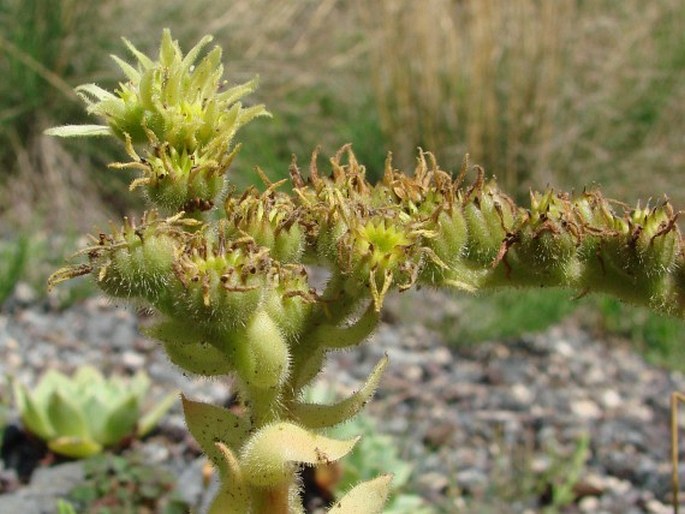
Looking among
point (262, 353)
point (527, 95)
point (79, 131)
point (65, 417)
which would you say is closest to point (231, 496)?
point (262, 353)

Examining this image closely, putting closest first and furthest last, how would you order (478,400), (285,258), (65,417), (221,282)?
(221,282), (285,258), (65,417), (478,400)

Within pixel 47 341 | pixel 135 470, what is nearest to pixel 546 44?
pixel 47 341

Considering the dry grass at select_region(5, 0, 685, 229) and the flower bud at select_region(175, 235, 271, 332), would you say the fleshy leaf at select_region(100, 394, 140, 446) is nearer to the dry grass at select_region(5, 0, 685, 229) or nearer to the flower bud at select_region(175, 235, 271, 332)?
the flower bud at select_region(175, 235, 271, 332)

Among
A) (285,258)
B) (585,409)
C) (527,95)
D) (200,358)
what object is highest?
(285,258)

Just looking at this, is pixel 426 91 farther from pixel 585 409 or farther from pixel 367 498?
pixel 367 498

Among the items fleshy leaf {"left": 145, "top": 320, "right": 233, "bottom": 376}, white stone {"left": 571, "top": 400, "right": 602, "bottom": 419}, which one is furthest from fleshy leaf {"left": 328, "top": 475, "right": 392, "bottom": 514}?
white stone {"left": 571, "top": 400, "right": 602, "bottom": 419}

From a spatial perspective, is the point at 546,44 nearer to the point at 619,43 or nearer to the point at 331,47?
the point at 619,43
